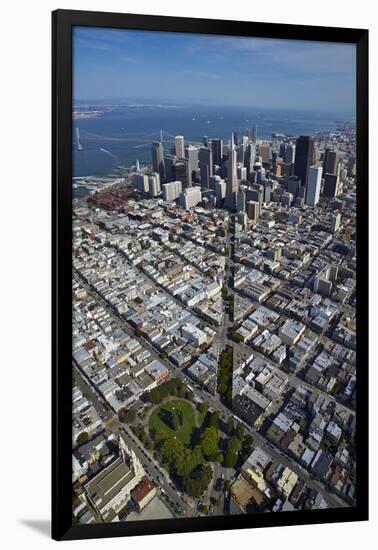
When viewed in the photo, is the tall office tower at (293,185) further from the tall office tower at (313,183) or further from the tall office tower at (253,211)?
the tall office tower at (253,211)

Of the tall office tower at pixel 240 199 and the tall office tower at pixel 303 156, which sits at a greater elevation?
the tall office tower at pixel 303 156

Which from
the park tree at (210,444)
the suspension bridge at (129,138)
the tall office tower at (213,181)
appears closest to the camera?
the suspension bridge at (129,138)

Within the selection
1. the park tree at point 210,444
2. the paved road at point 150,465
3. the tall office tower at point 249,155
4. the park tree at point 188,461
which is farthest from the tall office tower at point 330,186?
the paved road at point 150,465

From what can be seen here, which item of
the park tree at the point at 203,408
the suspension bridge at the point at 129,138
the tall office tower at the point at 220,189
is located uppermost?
the suspension bridge at the point at 129,138

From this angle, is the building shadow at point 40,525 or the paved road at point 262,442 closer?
the building shadow at point 40,525

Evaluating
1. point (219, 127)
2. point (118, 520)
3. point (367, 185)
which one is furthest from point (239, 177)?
point (118, 520)

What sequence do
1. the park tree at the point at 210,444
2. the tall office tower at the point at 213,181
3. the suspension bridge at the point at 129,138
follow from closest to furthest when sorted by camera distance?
the suspension bridge at the point at 129,138
the park tree at the point at 210,444
the tall office tower at the point at 213,181

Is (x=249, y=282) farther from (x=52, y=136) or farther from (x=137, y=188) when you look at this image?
(x=52, y=136)
